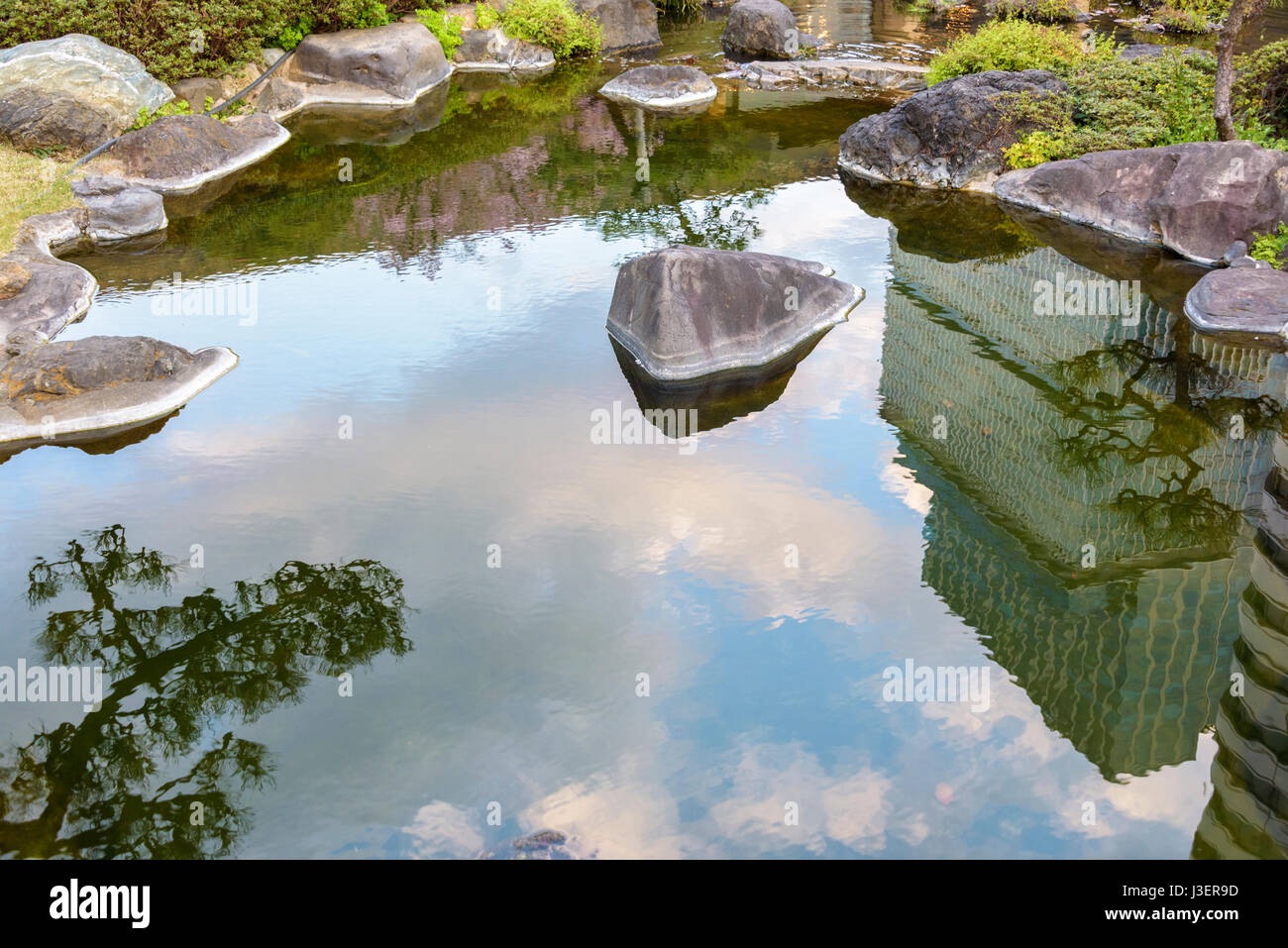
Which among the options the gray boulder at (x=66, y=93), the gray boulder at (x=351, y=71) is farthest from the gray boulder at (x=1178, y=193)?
the gray boulder at (x=66, y=93)

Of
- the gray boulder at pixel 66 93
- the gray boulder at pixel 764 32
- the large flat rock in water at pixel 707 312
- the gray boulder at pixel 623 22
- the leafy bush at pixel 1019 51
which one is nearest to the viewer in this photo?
the large flat rock in water at pixel 707 312

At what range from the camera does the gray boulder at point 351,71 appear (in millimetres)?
24812

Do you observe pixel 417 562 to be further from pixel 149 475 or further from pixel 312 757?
pixel 149 475

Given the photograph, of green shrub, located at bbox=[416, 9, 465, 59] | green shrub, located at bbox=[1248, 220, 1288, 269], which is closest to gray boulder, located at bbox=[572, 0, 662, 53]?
green shrub, located at bbox=[416, 9, 465, 59]

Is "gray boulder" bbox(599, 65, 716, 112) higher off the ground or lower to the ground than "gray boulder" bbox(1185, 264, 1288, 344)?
higher

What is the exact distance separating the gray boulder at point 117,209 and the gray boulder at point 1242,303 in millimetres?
15992

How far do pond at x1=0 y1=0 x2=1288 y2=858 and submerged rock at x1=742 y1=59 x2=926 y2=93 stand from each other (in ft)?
35.8

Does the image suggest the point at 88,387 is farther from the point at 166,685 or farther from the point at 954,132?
the point at 954,132

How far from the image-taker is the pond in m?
7.53

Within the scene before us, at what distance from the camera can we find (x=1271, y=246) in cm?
1509

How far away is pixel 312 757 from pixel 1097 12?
122 ft

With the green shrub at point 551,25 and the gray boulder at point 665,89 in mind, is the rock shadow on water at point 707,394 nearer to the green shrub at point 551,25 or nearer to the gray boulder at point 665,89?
the gray boulder at point 665,89

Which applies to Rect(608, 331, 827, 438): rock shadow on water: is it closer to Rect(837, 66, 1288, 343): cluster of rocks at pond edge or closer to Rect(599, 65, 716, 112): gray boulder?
Rect(837, 66, 1288, 343): cluster of rocks at pond edge
